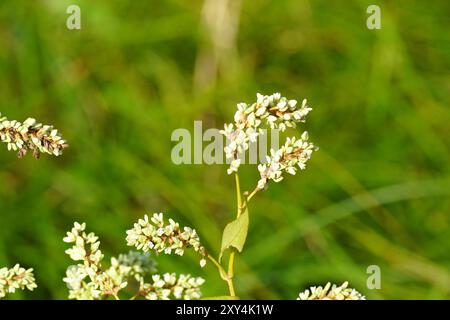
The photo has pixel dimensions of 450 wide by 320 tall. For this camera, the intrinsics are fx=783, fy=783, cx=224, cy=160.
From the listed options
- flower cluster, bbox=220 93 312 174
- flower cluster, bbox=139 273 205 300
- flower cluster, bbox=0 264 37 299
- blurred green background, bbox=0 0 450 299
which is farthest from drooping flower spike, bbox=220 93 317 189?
blurred green background, bbox=0 0 450 299

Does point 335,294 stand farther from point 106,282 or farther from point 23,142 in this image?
point 23,142

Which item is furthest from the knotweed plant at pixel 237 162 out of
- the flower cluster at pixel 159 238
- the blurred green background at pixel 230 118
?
the blurred green background at pixel 230 118

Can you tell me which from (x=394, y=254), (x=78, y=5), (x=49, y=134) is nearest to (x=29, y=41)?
(x=78, y=5)

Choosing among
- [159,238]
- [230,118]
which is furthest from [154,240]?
[230,118]

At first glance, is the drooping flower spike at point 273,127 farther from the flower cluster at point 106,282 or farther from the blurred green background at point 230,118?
the blurred green background at point 230,118

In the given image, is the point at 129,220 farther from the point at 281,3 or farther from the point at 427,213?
the point at 281,3

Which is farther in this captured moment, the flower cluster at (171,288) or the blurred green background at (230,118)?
the blurred green background at (230,118)
